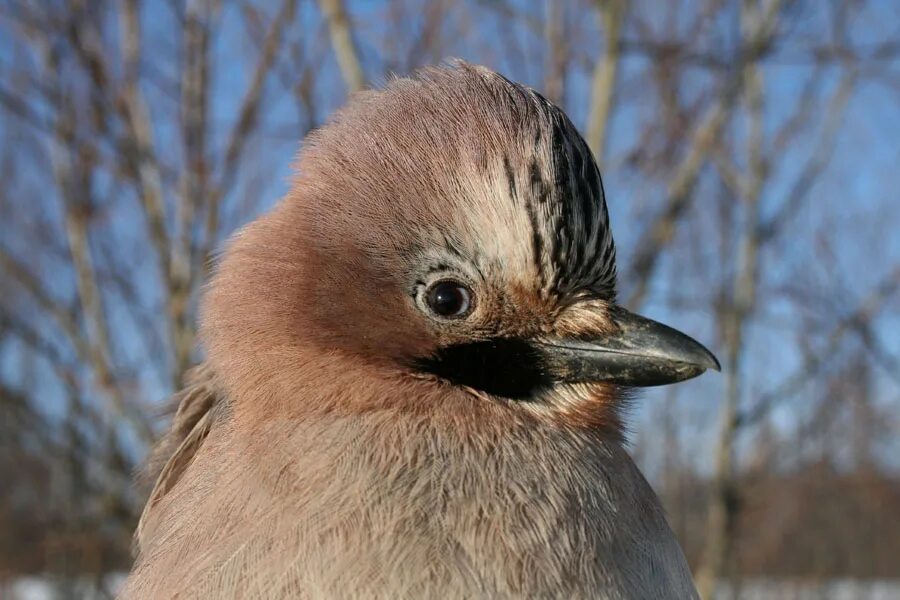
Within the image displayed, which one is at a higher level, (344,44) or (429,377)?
(344,44)

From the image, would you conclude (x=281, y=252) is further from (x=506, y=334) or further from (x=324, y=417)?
(x=506, y=334)

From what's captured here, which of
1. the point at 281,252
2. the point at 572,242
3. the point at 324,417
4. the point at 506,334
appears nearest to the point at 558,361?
the point at 506,334

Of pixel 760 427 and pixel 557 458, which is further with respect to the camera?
pixel 760 427

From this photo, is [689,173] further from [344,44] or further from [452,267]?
[452,267]

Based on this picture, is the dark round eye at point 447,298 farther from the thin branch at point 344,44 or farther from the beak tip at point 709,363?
the thin branch at point 344,44

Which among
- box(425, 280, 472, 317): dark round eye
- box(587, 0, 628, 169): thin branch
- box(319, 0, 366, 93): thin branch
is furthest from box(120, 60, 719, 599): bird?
box(587, 0, 628, 169): thin branch

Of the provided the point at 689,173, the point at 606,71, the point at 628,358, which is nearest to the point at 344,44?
the point at 606,71

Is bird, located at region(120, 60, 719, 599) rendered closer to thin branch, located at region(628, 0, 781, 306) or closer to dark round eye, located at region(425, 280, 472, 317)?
dark round eye, located at region(425, 280, 472, 317)
